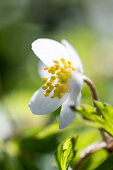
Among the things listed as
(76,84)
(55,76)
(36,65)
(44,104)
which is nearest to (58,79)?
(55,76)

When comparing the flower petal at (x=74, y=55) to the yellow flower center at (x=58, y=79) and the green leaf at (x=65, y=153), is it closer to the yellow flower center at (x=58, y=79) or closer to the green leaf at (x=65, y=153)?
the yellow flower center at (x=58, y=79)

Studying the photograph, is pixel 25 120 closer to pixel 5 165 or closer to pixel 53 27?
pixel 5 165

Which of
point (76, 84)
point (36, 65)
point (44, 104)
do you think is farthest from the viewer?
point (36, 65)

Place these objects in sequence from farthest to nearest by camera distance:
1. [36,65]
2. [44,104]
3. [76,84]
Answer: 1. [36,65]
2. [44,104]
3. [76,84]

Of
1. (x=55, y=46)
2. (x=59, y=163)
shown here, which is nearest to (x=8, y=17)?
(x=55, y=46)

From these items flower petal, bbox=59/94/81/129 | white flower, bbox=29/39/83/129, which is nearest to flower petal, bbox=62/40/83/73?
white flower, bbox=29/39/83/129

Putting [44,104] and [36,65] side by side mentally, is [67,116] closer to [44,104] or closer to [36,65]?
[44,104]

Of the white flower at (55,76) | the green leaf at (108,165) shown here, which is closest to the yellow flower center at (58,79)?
the white flower at (55,76)
